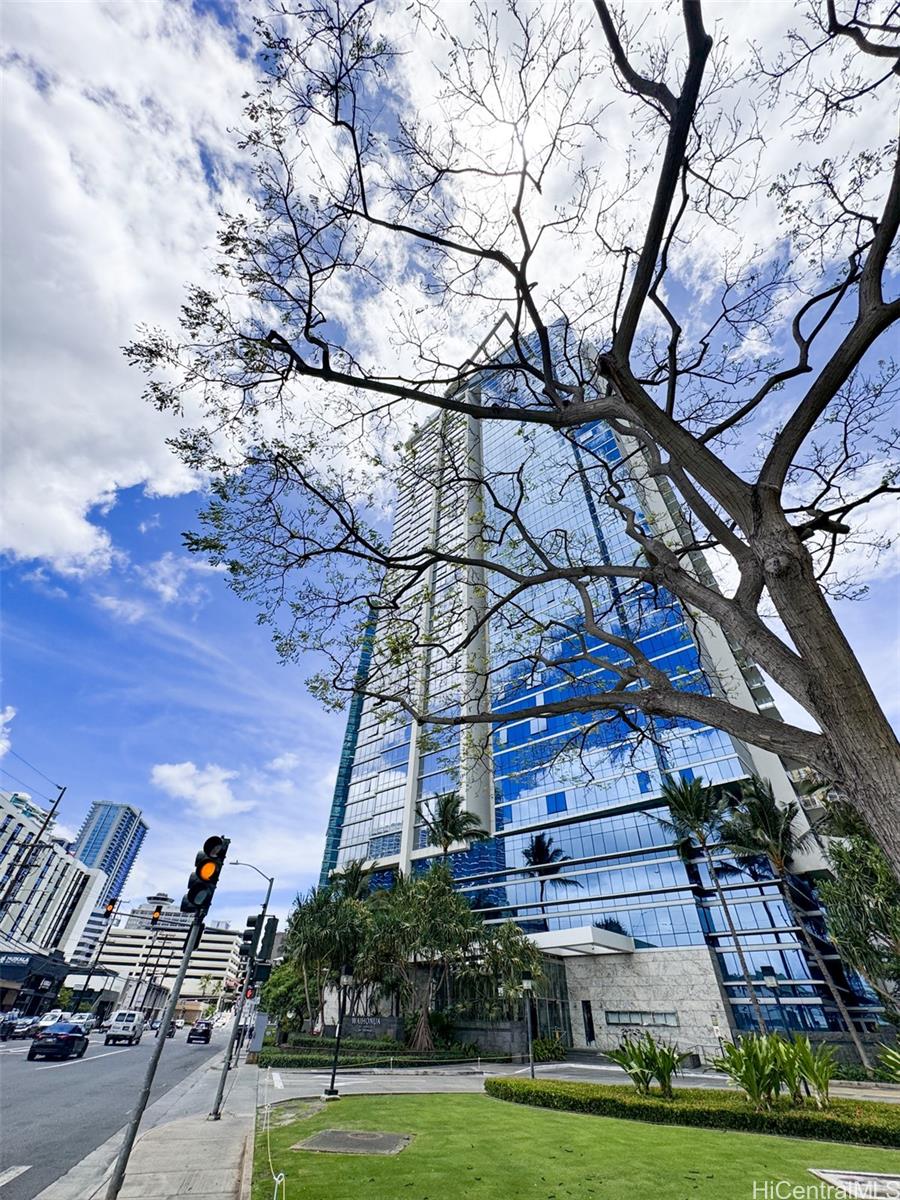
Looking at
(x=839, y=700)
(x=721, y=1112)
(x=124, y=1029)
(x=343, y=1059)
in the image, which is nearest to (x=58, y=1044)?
(x=343, y=1059)

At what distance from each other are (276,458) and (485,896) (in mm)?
48732

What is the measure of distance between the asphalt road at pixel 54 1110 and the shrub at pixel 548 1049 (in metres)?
19.2

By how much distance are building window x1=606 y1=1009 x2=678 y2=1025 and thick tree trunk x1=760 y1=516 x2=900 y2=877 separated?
38492 millimetres

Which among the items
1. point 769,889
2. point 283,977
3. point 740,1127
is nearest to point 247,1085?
point 740,1127

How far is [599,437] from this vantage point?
51.0 m

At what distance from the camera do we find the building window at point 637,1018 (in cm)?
3247

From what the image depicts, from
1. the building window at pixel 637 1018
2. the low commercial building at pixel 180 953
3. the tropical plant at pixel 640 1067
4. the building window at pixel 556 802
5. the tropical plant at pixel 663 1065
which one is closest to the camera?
the tropical plant at pixel 663 1065

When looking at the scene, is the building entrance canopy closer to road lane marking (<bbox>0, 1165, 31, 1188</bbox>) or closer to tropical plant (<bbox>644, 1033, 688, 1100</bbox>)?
tropical plant (<bbox>644, 1033, 688, 1100</bbox>)

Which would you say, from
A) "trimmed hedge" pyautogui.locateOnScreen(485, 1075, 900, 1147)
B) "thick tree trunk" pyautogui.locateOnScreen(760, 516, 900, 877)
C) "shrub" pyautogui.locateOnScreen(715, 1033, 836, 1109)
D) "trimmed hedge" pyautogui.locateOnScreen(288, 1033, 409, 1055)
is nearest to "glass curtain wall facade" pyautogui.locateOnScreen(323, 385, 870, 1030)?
"thick tree trunk" pyautogui.locateOnScreen(760, 516, 900, 877)

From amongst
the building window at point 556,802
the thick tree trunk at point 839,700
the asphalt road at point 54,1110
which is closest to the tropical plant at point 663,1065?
the asphalt road at point 54,1110

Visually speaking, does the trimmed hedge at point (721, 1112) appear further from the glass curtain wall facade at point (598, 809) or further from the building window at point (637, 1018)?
the building window at point (637, 1018)

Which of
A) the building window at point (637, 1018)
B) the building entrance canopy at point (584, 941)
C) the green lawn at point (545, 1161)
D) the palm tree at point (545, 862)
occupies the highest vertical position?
the palm tree at point (545, 862)

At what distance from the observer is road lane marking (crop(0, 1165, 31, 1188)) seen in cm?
653

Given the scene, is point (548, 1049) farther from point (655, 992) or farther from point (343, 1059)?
point (343, 1059)
